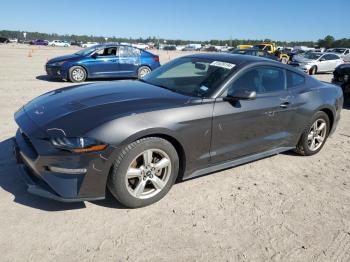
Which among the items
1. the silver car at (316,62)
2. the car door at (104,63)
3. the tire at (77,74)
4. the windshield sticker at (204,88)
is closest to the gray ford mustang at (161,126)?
the windshield sticker at (204,88)

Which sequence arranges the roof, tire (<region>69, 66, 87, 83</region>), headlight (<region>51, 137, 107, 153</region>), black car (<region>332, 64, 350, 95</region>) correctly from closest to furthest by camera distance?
headlight (<region>51, 137, 107, 153</region>)
the roof
black car (<region>332, 64, 350, 95</region>)
tire (<region>69, 66, 87, 83</region>)

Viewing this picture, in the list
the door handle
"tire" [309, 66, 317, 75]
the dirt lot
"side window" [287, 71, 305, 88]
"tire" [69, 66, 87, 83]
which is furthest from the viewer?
"tire" [309, 66, 317, 75]

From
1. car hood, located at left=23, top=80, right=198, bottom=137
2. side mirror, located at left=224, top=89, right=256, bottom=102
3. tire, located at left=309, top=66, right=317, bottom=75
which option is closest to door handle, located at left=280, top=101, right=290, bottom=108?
side mirror, located at left=224, top=89, right=256, bottom=102

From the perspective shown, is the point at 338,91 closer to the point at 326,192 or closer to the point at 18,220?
the point at 326,192

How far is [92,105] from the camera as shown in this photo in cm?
345

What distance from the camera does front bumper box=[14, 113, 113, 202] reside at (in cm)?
297

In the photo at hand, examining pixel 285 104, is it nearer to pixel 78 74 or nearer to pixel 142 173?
pixel 142 173

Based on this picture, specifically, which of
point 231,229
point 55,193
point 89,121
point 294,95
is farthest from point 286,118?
point 55,193

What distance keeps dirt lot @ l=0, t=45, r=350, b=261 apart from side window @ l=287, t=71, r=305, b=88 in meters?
1.30

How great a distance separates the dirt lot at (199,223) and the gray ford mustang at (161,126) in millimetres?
264

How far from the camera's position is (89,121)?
3.12m

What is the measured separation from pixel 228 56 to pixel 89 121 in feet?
7.63

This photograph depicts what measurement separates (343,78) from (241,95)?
7.33 meters

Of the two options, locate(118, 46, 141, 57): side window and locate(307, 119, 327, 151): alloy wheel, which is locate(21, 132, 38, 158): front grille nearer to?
locate(307, 119, 327, 151): alloy wheel
